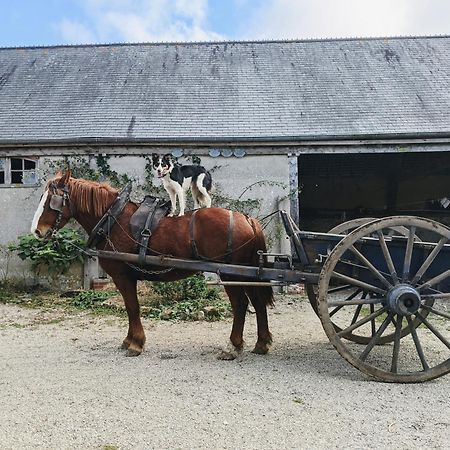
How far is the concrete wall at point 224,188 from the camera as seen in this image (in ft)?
28.5

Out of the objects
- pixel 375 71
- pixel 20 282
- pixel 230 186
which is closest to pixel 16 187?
pixel 20 282

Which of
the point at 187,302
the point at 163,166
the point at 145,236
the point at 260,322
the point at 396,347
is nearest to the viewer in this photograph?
the point at 396,347

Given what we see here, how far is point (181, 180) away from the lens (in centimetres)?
491

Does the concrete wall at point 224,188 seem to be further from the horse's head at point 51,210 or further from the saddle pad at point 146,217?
the horse's head at point 51,210

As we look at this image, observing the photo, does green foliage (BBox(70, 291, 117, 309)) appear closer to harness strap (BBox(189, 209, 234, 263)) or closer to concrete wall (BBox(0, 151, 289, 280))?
concrete wall (BBox(0, 151, 289, 280))

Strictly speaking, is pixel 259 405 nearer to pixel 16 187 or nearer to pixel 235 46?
pixel 16 187

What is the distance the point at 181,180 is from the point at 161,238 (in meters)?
0.80

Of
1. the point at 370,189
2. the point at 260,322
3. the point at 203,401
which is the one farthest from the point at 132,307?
the point at 370,189

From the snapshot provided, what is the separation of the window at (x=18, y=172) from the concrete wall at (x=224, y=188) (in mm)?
137

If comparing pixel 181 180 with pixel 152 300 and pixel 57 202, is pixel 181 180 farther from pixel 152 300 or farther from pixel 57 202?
pixel 152 300

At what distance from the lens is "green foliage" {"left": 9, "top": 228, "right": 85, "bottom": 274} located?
820 centimetres

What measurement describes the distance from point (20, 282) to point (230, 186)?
4511 millimetres

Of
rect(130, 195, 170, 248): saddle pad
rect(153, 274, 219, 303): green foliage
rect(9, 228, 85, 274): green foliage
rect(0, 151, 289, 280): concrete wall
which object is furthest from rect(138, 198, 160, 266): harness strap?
rect(0, 151, 289, 280): concrete wall

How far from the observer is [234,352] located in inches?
170
